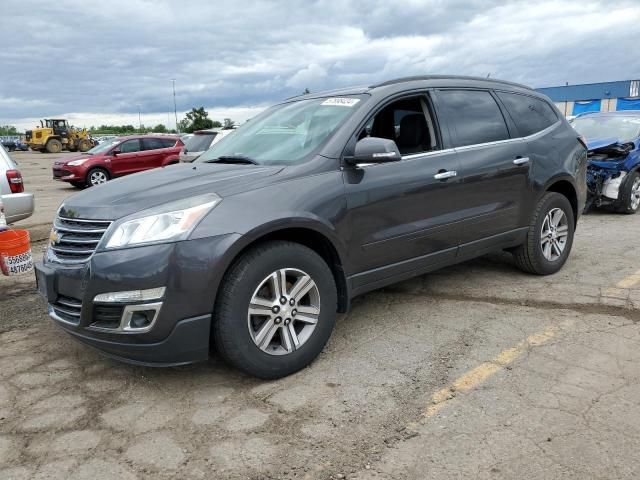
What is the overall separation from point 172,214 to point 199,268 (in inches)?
13.3

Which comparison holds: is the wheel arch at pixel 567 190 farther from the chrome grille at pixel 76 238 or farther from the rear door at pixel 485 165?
the chrome grille at pixel 76 238

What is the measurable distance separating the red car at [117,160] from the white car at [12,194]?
981 centimetres

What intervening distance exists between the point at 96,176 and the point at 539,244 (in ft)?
46.8

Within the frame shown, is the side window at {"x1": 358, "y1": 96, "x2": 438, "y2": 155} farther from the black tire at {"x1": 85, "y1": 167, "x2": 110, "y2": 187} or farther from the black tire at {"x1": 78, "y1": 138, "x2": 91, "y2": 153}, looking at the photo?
the black tire at {"x1": 78, "y1": 138, "x2": 91, "y2": 153}

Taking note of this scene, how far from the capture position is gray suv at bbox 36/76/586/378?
2.84 meters

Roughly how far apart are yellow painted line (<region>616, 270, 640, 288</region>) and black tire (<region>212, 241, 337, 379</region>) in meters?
2.98

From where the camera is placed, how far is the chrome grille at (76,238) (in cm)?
297

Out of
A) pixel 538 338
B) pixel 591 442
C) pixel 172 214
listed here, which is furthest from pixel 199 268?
pixel 538 338

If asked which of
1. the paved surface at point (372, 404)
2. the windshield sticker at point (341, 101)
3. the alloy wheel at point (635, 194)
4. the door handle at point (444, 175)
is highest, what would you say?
the windshield sticker at point (341, 101)

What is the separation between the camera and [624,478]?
7.39 feet

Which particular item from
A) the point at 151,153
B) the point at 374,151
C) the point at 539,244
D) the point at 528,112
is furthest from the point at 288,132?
the point at 151,153

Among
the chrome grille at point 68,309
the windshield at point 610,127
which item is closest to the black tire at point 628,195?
the windshield at point 610,127

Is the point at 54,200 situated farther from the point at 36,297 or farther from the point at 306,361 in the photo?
the point at 306,361

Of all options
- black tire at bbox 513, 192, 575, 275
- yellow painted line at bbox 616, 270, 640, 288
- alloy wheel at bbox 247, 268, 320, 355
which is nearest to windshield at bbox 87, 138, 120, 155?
black tire at bbox 513, 192, 575, 275
